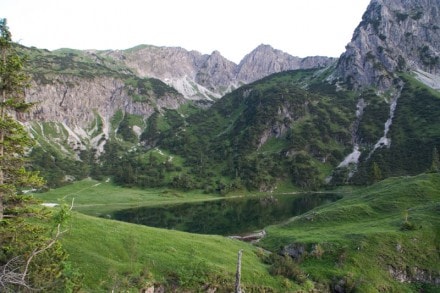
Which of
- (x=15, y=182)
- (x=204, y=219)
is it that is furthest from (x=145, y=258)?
(x=204, y=219)

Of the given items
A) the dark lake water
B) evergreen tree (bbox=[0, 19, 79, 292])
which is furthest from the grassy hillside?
the dark lake water

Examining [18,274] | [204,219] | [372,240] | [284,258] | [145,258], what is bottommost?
[204,219]

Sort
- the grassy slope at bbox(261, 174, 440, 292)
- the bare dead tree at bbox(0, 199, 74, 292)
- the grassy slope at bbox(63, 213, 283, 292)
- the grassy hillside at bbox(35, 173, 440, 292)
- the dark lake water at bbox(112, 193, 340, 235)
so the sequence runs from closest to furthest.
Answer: the bare dead tree at bbox(0, 199, 74, 292) < the grassy slope at bbox(63, 213, 283, 292) < the grassy hillside at bbox(35, 173, 440, 292) < the grassy slope at bbox(261, 174, 440, 292) < the dark lake water at bbox(112, 193, 340, 235)

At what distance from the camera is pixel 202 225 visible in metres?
108

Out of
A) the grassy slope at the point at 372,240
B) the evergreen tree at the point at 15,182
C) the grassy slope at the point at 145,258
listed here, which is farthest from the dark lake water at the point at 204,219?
the evergreen tree at the point at 15,182

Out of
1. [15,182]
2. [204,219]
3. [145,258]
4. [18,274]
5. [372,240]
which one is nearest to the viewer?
[18,274]

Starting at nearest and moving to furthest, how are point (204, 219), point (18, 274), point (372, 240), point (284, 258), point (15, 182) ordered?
point (18, 274)
point (15, 182)
point (284, 258)
point (372, 240)
point (204, 219)

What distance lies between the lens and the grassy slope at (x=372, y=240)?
44875mm

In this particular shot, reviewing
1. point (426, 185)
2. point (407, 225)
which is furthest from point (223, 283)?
point (426, 185)

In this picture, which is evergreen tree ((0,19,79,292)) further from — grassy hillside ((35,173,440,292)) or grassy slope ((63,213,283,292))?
grassy slope ((63,213,283,292))

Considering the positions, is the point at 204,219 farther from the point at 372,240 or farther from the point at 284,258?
the point at 372,240

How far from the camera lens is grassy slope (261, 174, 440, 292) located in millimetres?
44875

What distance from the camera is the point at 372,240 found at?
50031 millimetres

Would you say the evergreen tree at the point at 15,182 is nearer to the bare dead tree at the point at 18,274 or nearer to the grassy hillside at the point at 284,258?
the bare dead tree at the point at 18,274
